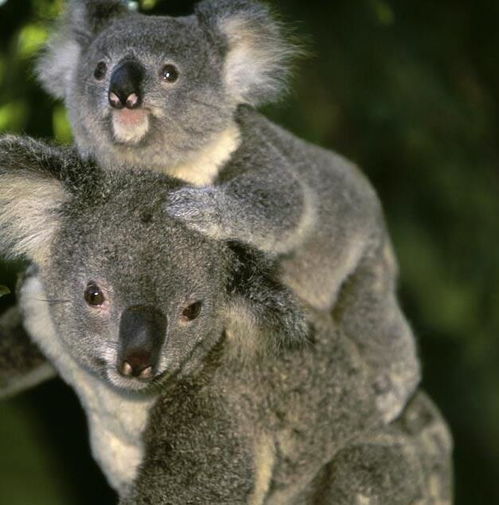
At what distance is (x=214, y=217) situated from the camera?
503 centimetres

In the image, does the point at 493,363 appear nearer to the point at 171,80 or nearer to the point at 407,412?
the point at 407,412

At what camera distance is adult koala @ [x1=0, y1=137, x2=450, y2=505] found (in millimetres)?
4734

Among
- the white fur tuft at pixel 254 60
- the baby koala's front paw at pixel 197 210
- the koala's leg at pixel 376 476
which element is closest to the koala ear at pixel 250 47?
the white fur tuft at pixel 254 60

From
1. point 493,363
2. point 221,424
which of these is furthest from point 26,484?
point 493,363

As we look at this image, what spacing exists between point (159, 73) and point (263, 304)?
1781mm

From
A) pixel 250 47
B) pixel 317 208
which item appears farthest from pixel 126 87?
pixel 317 208

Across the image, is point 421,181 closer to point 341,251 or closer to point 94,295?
point 341,251

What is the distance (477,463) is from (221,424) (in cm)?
591

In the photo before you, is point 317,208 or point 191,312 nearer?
point 191,312

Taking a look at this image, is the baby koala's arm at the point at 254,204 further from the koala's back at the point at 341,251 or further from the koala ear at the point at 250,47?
the koala ear at the point at 250,47

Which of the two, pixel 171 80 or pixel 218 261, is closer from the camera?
pixel 218 261

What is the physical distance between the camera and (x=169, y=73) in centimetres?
609

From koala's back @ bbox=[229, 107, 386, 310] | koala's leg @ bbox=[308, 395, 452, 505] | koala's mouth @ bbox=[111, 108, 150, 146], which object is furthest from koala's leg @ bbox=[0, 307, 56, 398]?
koala's leg @ bbox=[308, 395, 452, 505]

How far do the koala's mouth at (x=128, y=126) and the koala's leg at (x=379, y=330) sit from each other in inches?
73.1
